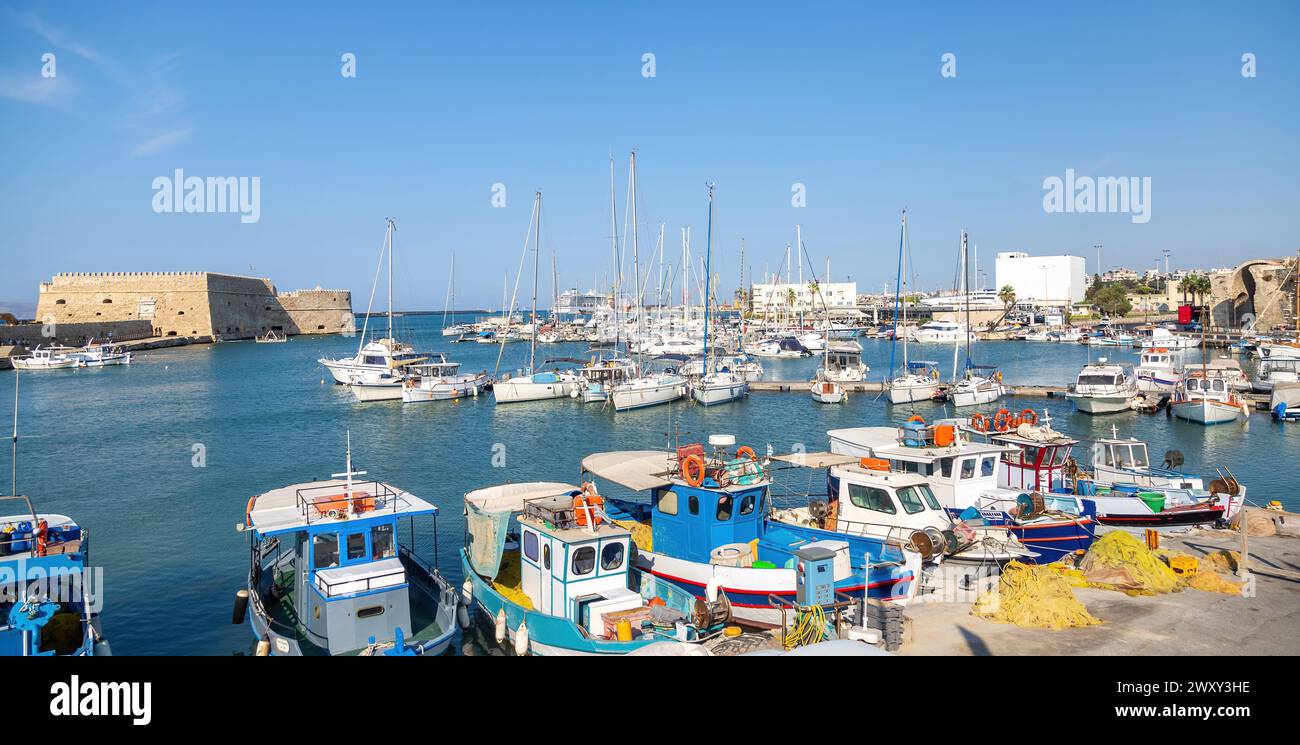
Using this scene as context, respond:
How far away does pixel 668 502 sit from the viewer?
18.4 meters

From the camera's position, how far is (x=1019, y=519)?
64.8ft

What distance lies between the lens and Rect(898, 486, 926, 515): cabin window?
18328 mm

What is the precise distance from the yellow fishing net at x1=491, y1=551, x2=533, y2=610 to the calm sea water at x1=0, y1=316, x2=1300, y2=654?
4343 mm

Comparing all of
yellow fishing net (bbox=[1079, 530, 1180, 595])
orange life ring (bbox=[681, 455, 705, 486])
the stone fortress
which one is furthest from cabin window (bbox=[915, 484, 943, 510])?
the stone fortress

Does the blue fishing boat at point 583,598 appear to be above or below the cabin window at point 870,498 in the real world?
below

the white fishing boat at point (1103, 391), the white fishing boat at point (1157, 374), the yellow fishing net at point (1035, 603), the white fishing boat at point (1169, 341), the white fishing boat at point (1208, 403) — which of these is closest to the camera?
the yellow fishing net at point (1035, 603)

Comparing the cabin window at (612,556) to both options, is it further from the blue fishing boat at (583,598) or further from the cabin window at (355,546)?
the cabin window at (355,546)

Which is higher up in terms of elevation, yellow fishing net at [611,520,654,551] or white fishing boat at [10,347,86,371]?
white fishing boat at [10,347,86,371]

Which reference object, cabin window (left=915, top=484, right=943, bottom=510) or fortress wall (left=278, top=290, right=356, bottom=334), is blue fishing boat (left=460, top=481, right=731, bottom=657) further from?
fortress wall (left=278, top=290, right=356, bottom=334)

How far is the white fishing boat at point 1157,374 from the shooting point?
54722 mm

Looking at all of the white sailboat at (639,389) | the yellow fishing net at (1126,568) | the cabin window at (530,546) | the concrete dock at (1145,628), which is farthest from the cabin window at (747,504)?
the white sailboat at (639,389)

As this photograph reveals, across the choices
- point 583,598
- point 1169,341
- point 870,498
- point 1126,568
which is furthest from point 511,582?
point 1169,341

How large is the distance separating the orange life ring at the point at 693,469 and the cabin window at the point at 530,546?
366 centimetres
